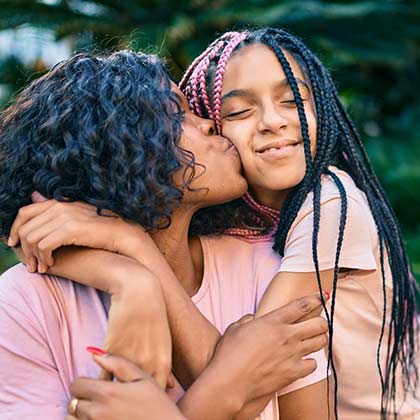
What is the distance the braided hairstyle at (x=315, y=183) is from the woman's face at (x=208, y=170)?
0.18 metres

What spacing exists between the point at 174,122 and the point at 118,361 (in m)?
0.74

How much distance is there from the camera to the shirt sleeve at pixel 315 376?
2232 millimetres

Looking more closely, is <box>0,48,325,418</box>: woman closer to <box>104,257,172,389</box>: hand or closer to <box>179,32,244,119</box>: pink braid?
<box>104,257,172,389</box>: hand

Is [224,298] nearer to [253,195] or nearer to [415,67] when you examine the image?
[253,195]

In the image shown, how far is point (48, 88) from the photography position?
2311 mm

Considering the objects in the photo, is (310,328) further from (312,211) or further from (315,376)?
(312,211)

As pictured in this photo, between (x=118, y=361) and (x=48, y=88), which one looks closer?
(x=118, y=361)

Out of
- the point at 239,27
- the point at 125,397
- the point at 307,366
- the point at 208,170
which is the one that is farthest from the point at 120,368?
the point at 239,27

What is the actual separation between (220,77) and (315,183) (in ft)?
1.50

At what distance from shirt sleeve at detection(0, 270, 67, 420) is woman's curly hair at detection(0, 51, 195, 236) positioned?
0.33m

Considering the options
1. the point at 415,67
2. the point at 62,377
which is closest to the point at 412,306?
the point at 62,377

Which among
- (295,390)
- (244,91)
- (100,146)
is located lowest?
(295,390)

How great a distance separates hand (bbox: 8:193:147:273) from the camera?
6.82ft

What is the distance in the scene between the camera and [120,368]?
1.90 metres
